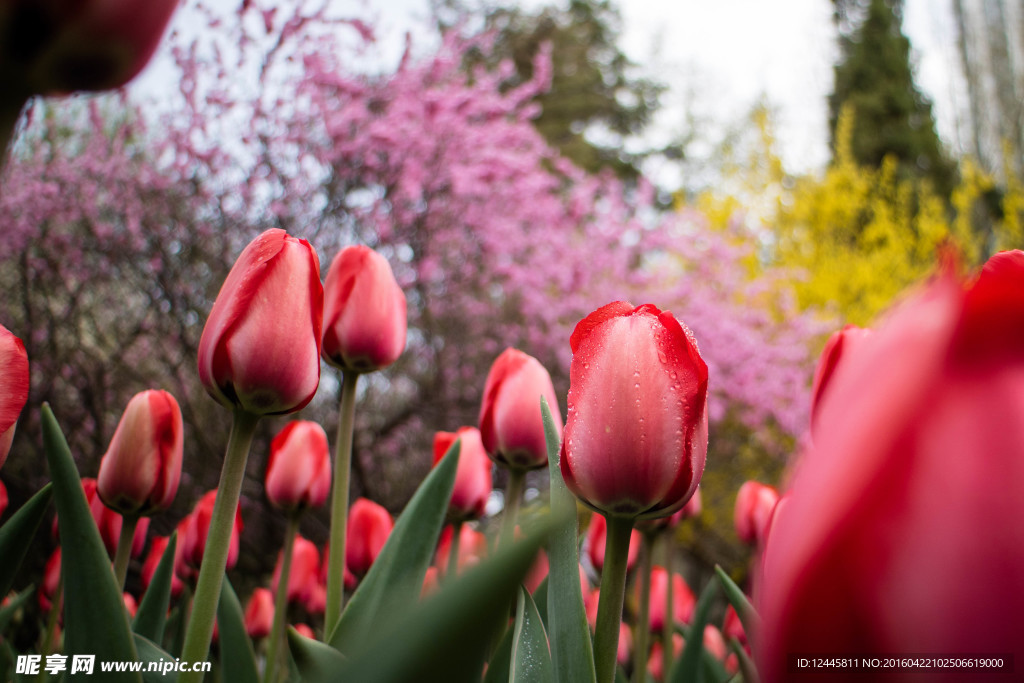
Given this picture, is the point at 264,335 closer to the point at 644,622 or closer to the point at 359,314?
the point at 359,314

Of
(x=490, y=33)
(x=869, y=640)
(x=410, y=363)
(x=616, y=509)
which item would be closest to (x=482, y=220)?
(x=410, y=363)

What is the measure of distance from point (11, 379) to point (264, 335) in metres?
0.17

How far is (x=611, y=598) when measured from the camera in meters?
0.50

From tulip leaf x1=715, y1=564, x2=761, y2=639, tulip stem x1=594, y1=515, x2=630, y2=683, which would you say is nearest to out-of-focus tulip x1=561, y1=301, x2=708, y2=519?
tulip stem x1=594, y1=515, x2=630, y2=683

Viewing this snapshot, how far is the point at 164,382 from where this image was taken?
9.03ft

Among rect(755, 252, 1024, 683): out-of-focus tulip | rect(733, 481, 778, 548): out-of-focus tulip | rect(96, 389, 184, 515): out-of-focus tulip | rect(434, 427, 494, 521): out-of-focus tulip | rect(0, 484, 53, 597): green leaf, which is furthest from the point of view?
rect(733, 481, 778, 548): out-of-focus tulip

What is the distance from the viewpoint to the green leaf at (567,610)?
0.47 m

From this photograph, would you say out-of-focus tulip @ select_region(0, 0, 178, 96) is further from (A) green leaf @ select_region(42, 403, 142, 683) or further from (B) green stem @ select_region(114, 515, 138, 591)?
(B) green stem @ select_region(114, 515, 138, 591)

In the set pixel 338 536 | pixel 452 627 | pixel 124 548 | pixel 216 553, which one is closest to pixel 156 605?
pixel 124 548

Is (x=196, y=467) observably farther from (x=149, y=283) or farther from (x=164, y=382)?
(x=149, y=283)

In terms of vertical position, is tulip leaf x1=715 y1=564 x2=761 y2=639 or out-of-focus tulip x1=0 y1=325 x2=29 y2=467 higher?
out-of-focus tulip x1=0 y1=325 x2=29 y2=467

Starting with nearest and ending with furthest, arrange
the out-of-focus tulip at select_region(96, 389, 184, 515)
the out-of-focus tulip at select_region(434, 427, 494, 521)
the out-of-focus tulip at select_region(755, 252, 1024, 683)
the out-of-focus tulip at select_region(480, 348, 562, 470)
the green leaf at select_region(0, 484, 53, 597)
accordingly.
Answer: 1. the out-of-focus tulip at select_region(755, 252, 1024, 683)
2. the green leaf at select_region(0, 484, 53, 597)
3. the out-of-focus tulip at select_region(96, 389, 184, 515)
4. the out-of-focus tulip at select_region(480, 348, 562, 470)
5. the out-of-focus tulip at select_region(434, 427, 494, 521)

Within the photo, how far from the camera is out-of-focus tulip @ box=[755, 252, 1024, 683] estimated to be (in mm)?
176

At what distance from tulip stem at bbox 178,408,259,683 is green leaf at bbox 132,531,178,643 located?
287 mm
